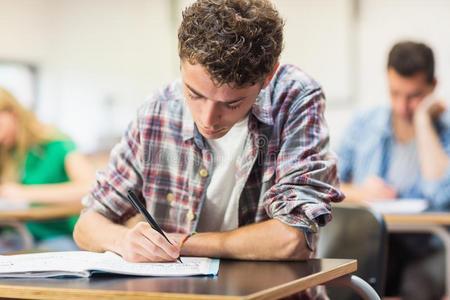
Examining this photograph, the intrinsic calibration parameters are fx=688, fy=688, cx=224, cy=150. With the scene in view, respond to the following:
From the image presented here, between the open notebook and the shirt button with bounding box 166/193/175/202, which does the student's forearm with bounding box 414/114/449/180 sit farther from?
the open notebook

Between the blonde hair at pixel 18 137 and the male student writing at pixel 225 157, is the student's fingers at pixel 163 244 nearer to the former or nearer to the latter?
the male student writing at pixel 225 157

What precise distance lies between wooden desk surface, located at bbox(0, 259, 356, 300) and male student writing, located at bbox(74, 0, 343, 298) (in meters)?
0.17

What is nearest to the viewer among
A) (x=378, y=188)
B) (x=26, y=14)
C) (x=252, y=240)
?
(x=252, y=240)

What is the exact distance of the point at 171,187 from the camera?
1587 mm

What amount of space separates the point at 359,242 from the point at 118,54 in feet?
15.5

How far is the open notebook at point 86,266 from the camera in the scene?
3.62 ft

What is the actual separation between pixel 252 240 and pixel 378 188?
Answer: 5.94 feet

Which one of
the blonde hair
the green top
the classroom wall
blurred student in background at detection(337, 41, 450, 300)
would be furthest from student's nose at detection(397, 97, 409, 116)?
the classroom wall

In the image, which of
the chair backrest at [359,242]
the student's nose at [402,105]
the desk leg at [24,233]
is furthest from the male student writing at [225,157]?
the student's nose at [402,105]

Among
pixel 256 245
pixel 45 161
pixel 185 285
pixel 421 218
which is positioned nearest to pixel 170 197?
pixel 256 245

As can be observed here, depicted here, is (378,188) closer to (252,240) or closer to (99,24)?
(252,240)

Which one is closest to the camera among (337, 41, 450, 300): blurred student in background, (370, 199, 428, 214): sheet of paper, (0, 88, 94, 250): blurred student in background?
(370, 199, 428, 214): sheet of paper

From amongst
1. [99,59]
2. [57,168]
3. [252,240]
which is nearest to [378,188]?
[57,168]

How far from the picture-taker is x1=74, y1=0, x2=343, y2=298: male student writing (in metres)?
1.27
